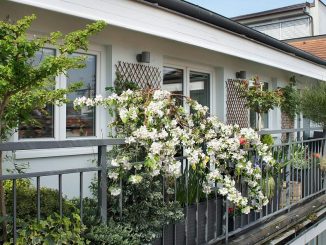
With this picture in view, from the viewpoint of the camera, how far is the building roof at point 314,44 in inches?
641

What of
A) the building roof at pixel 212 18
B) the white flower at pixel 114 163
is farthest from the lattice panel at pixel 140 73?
the white flower at pixel 114 163

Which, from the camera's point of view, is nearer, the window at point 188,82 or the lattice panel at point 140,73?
the lattice panel at point 140,73

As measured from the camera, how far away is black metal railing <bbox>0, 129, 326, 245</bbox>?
2.46 meters

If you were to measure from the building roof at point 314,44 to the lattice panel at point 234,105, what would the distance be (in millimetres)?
8562

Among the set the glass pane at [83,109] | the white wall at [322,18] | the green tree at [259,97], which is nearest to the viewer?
the glass pane at [83,109]

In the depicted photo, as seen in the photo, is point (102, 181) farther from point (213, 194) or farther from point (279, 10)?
point (279, 10)

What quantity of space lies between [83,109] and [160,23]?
1609 mm

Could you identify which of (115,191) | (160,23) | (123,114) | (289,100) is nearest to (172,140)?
(123,114)

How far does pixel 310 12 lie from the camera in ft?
65.2

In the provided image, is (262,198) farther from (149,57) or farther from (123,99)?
(149,57)

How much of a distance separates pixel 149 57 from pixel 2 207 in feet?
14.0

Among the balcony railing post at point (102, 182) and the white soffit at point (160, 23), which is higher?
the white soffit at point (160, 23)

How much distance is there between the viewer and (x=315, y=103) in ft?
25.0

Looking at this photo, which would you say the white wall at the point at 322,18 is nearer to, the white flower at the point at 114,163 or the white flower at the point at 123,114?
the white flower at the point at 123,114
